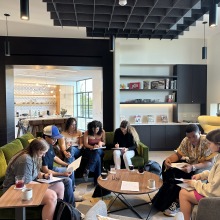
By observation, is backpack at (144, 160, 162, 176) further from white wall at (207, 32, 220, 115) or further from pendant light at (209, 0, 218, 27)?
white wall at (207, 32, 220, 115)

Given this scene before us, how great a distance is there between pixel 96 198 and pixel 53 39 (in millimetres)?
4449

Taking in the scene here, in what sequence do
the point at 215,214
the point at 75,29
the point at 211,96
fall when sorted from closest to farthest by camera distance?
the point at 215,214 → the point at 75,29 → the point at 211,96

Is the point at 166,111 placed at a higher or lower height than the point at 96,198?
higher

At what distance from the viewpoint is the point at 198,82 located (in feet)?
21.1

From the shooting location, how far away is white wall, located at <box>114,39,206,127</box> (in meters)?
6.33

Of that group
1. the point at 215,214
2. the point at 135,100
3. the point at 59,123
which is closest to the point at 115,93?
the point at 135,100

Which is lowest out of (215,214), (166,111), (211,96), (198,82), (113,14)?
(215,214)

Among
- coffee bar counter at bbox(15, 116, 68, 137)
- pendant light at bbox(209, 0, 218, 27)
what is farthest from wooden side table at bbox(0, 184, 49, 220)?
coffee bar counter at bbox(15, 116, 68, 137)

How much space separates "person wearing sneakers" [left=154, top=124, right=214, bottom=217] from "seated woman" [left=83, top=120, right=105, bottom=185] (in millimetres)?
1157

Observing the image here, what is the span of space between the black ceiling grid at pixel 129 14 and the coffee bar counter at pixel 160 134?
101 inches

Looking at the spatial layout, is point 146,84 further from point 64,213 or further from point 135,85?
point 64,213

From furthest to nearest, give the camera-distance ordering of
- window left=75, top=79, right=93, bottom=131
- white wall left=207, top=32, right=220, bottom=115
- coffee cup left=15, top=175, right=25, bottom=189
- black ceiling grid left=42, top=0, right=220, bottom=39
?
window left=75, top=79, right=93, bottom=131 < white wall left=207, top=32, right=220, bottom=115 < black ceiling grid left=42, top=0, right=220, bottom=39 < coffee cup left=15, top=175, right=25, bottom=189

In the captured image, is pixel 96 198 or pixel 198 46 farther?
pixel 198 46

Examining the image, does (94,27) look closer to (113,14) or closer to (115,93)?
(113,14)
